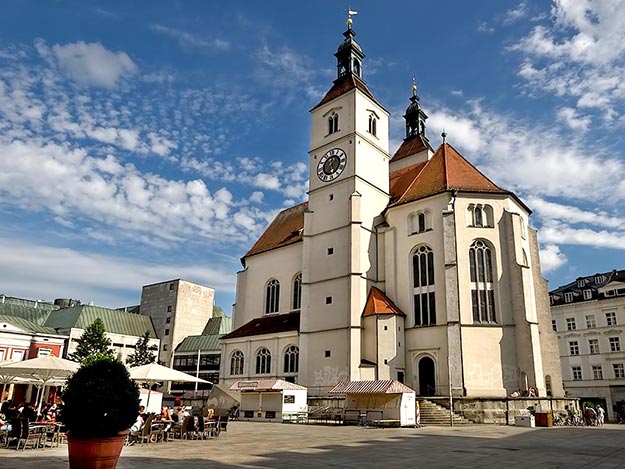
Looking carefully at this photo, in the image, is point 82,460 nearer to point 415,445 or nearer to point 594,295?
point 415,445

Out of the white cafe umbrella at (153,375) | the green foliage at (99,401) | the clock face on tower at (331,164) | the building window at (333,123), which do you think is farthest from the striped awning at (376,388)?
the building window at (333,123)

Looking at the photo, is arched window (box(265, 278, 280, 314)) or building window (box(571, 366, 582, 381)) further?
building window (box(571, 366, 582, 381))

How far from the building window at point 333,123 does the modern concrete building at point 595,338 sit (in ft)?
108

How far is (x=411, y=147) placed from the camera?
168 ft

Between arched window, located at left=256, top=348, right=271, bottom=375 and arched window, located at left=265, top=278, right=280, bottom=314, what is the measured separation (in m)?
4.47

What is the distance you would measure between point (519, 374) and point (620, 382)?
24.8 meters

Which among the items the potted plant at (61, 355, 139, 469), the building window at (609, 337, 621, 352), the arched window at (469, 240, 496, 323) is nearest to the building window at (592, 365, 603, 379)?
the building window at (609, 337, 621, 352)

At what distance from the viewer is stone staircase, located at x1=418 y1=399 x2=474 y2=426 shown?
1095 inches

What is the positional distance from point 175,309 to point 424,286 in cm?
5324

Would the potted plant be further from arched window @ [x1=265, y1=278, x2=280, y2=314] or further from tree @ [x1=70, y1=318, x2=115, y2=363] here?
tree @ [x1=70, y1=318, x2=115, y2=363]

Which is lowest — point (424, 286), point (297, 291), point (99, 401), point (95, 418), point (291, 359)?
point (95, 418)

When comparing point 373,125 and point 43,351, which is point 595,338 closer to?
point 373,125

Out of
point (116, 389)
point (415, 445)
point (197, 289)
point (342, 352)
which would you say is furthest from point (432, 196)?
point (197, 289)

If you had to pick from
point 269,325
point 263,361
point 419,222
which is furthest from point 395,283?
point 263,361
